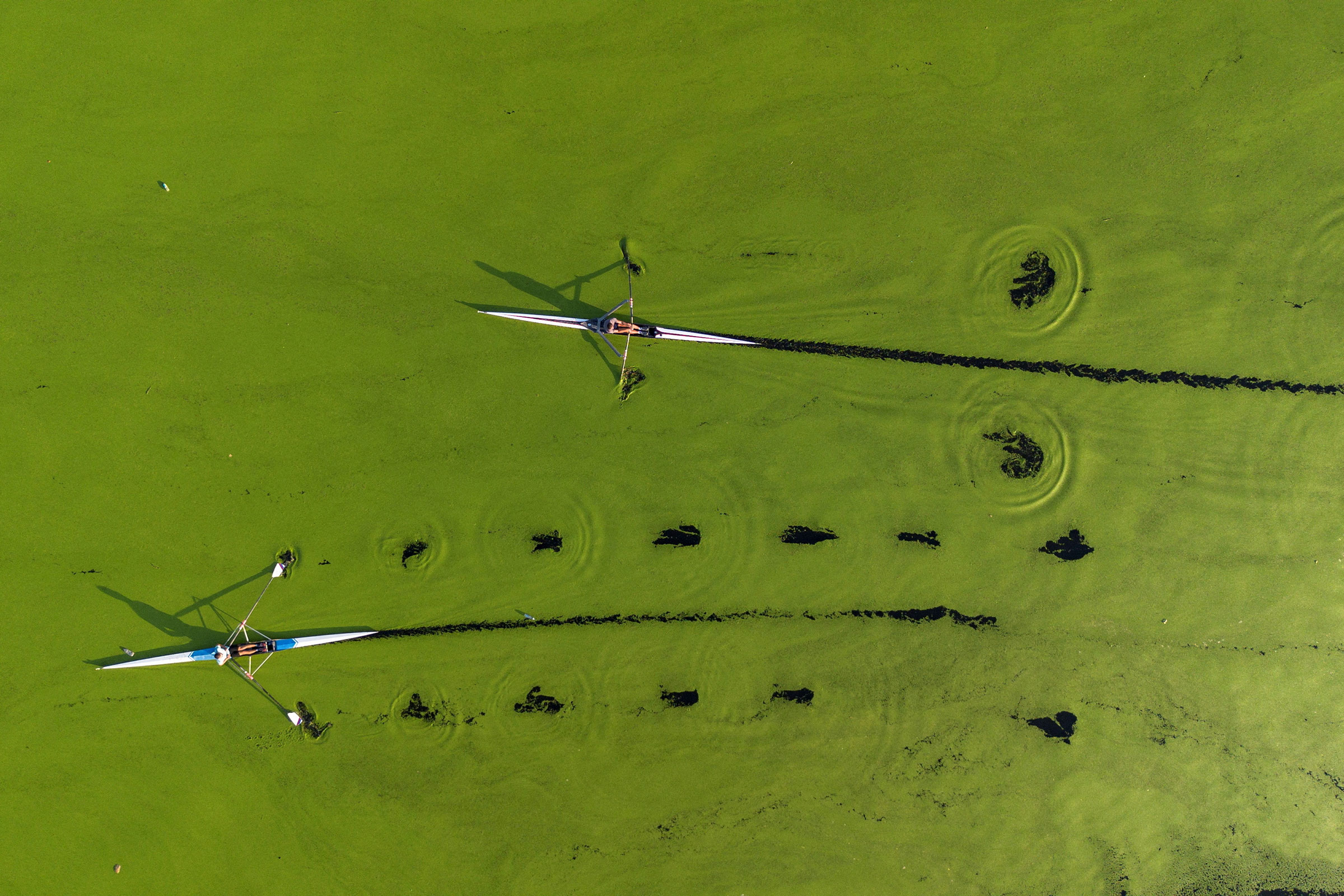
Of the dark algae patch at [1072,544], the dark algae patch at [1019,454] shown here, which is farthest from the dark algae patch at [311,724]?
the dark algae patch at [1072,544]

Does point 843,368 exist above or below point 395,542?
above

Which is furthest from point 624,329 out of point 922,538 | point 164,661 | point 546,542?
point 164,661

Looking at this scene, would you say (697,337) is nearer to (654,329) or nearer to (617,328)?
(654,329)

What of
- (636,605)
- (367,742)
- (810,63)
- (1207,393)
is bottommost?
(367,742)

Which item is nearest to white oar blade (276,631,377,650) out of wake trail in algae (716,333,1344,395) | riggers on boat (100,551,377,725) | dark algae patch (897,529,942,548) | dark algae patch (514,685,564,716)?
riggers on boat (100,551,377,725)

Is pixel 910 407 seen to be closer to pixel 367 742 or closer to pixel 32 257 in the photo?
pixel 367 742

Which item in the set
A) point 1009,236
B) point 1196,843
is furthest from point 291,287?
point 1196,843
